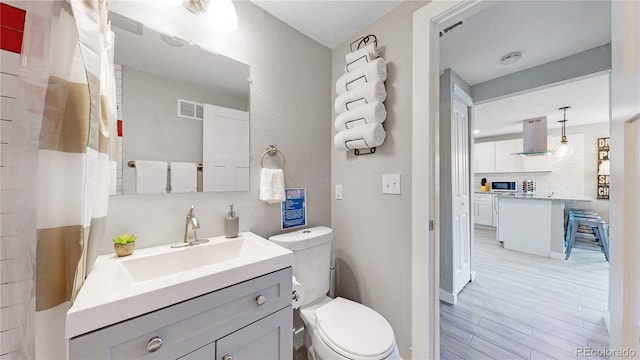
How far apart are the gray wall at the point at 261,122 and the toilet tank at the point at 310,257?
18 cm

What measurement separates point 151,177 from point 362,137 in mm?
1122

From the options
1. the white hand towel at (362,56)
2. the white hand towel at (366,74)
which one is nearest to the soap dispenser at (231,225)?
the white hand towel at (366,74)

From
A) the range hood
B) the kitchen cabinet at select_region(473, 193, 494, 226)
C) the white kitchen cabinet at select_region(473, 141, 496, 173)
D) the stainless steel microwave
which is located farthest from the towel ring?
the stainless steel microwave

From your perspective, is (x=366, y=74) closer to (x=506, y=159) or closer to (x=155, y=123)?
(x=155, y=123)

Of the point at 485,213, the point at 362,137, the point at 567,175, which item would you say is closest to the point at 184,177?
the point at 362,137

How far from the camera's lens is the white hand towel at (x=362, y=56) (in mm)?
1354

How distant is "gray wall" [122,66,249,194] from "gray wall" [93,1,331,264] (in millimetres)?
174

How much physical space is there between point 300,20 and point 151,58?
929 mm

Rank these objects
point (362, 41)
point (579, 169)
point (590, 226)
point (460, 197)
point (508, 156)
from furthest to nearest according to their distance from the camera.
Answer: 1. point (508, 156)
2. point (579, 169)
3. point (590, 226)
4. point (460, 197)
5. point (362, 41)

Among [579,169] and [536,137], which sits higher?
[536,137]

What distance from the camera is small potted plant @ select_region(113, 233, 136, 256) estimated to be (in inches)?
34.5

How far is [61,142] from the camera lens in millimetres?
600

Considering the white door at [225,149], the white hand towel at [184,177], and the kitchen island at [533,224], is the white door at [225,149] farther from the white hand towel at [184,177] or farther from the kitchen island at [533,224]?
the kitchen island at [533,224]

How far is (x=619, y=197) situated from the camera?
1.83ft
